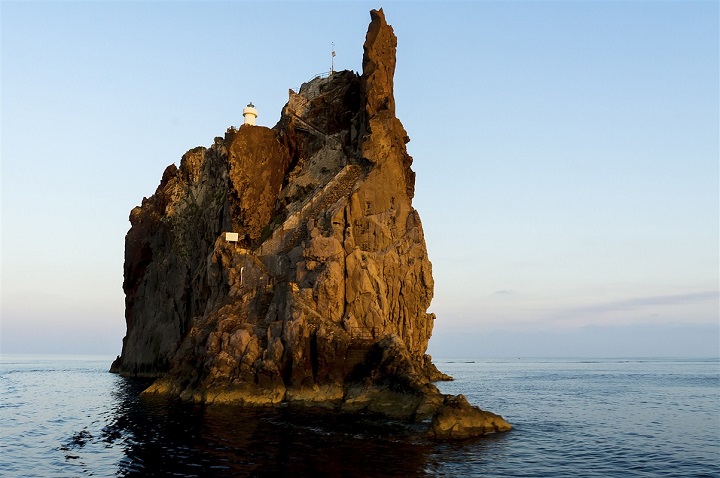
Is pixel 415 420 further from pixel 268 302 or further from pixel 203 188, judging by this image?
pixel 203 188

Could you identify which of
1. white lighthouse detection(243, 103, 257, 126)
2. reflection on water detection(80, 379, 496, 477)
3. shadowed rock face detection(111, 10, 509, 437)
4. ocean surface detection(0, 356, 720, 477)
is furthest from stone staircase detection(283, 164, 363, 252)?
ocean surface detection(0, 356, 720, 477)

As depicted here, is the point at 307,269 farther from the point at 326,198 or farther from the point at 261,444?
the point at 261,444

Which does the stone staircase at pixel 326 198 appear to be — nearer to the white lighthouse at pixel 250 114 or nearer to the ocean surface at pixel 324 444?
the white lighthouse at pixel 250 114

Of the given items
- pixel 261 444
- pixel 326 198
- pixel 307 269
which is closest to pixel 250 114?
pixel 326 198

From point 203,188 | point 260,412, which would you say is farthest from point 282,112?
point 260,412

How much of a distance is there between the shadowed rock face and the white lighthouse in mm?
3347

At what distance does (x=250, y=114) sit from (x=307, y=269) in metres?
30.6

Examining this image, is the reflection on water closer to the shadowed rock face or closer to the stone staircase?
the shadowed rock face

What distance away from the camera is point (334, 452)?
105 feet

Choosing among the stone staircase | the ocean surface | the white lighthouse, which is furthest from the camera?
the white lighthouse

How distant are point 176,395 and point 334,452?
2745 cm

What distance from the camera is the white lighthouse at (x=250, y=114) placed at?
77.6m

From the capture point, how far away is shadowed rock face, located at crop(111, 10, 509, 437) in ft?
163

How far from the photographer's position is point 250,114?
256 ft
